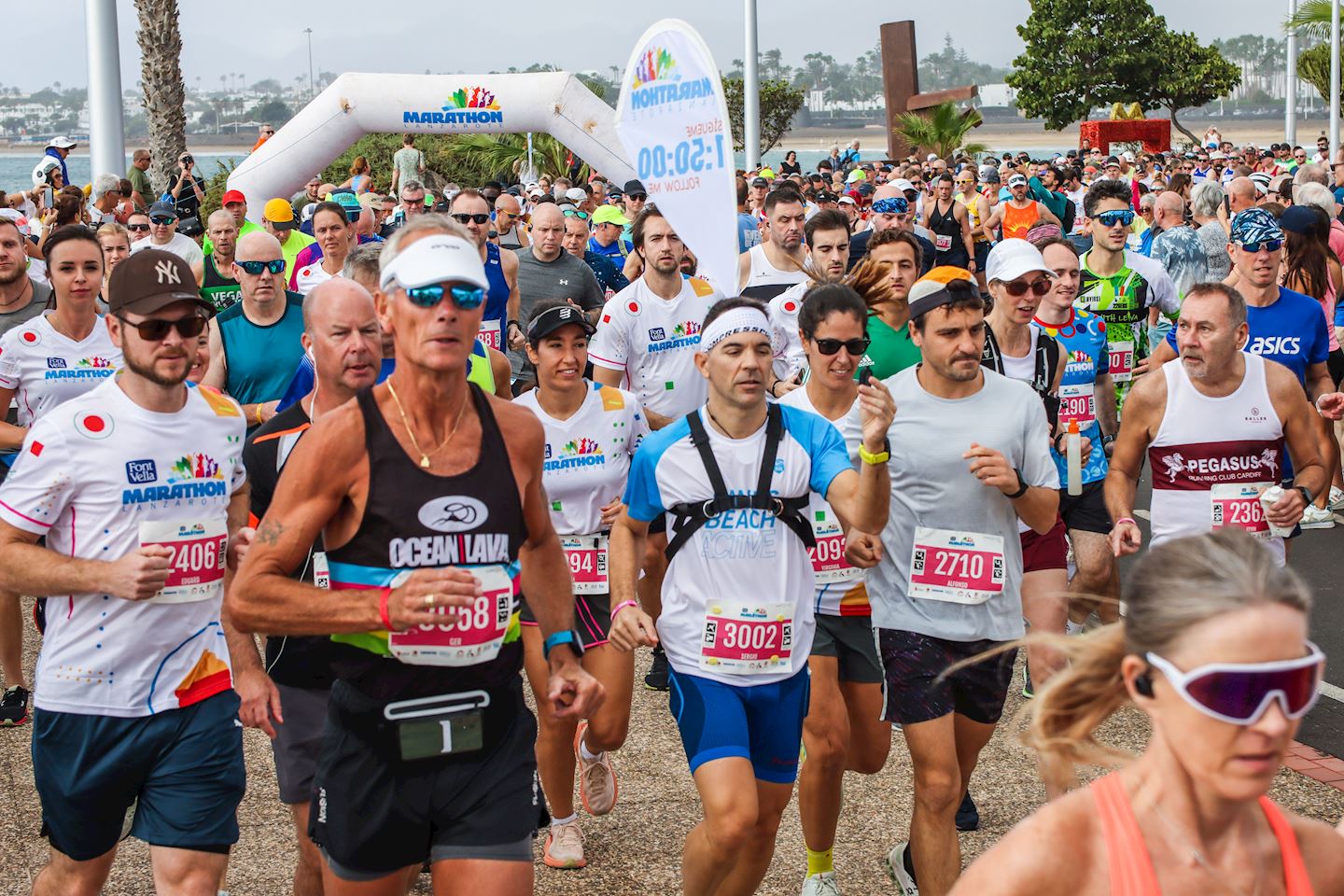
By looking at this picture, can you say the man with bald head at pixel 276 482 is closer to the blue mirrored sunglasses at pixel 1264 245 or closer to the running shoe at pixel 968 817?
the running shoe at pixel 968 817

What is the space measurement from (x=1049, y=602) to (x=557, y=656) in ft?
9.38

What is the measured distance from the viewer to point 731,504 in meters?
4.64

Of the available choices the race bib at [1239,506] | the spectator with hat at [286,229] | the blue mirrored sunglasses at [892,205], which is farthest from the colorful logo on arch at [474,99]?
the race bib at [1239,506]

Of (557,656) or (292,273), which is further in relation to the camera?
(292,273)

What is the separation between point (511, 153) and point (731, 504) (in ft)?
100

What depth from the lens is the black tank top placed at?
3.40 m

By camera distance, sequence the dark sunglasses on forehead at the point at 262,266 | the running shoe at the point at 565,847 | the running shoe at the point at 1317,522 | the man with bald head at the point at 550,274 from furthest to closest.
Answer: the running shoe at the point at 1317,522 < the man with bald head at the point at 550,274 < the dark sunglasses on forehead at the point at 262,266 < the running shoe at the point at 565,847

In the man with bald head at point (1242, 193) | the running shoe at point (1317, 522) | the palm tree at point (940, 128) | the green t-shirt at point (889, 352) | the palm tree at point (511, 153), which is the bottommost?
the running shoe at point (1317, 522)

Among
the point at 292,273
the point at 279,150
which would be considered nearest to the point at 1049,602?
the point at 292,273

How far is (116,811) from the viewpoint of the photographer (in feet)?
13.9

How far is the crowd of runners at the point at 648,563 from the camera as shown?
2.51m

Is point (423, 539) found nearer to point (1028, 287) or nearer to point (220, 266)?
point (1028, 287)

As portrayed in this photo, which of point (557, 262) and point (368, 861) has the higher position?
point (557, 262)

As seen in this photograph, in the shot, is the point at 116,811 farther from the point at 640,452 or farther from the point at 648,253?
the point at 648,253
